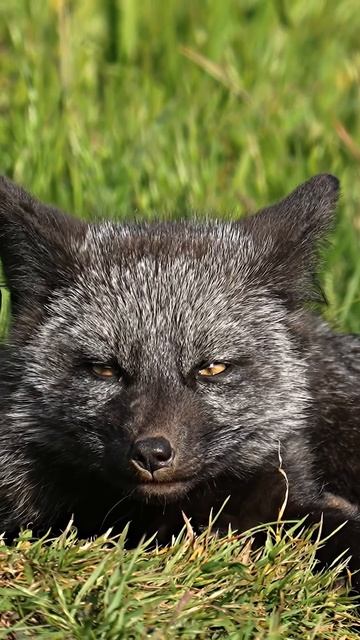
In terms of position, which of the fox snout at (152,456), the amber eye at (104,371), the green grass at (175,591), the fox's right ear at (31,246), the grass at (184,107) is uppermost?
the grass at (184,107)

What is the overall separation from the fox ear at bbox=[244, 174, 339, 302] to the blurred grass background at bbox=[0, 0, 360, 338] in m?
1.56

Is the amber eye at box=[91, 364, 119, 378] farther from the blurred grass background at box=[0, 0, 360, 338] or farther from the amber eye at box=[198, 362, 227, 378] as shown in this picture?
the blurred grass background at box=[0, 0, 360, 338]

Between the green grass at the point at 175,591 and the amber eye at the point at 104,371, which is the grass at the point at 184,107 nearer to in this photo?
the green grass at the point at 175,591

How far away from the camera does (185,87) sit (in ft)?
30.6

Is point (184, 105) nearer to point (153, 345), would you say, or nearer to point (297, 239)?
point (297, 239)

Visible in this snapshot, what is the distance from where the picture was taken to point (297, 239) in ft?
17.7

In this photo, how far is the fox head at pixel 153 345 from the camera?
15.7ft

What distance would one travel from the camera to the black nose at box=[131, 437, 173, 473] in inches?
179

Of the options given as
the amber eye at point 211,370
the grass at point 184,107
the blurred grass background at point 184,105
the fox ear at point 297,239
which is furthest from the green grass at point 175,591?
the blurred grass background at point 184,105

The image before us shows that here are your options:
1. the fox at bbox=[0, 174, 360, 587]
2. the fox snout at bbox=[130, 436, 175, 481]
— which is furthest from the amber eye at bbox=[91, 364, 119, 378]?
the fox snout at bbox=[130, 436, 175, 481]

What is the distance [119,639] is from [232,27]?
6.95 meters

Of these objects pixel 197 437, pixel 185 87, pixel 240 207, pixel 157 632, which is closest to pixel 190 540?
pixel 197 437

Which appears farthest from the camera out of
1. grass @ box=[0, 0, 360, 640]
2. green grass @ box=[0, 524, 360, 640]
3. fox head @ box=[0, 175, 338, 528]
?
grass @ box=[0, 0, 360, 640]

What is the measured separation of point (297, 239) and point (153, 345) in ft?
2.95
